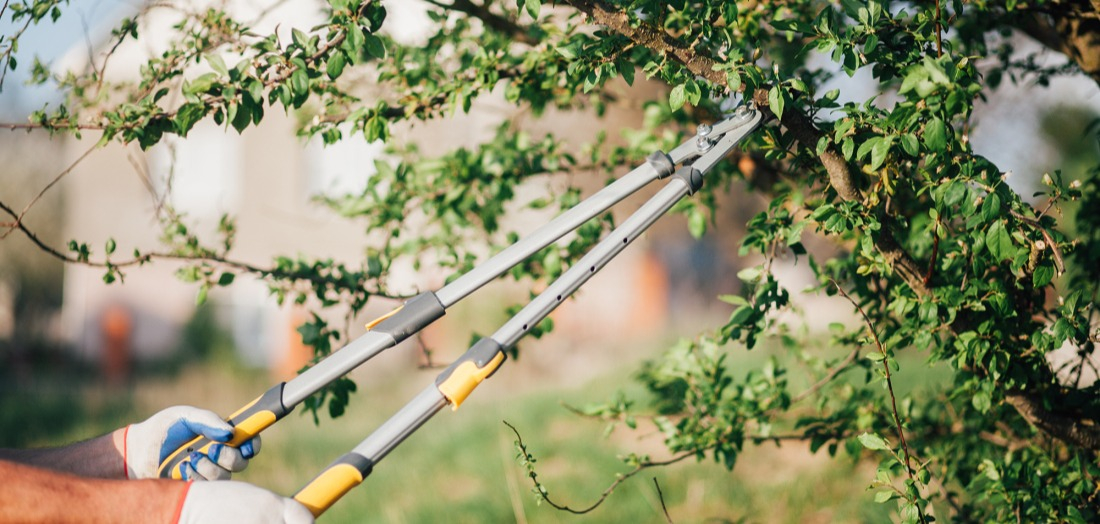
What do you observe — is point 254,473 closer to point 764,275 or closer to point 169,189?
point 169,189

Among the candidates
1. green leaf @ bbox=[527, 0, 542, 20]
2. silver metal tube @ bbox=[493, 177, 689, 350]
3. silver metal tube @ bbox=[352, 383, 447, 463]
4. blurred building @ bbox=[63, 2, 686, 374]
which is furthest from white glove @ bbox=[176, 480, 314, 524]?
blurred building @ bbox=[63, 2, 686, 374]

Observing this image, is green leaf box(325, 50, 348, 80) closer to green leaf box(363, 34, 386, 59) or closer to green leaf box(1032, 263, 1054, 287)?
green leaf box(363, 34, 386, 59)

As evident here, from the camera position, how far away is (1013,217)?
200 centimetres

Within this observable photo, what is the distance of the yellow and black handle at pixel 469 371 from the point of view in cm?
197

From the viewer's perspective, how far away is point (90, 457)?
234cm

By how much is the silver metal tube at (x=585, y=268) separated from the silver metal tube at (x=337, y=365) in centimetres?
A: 29

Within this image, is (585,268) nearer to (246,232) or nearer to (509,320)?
(509,320)

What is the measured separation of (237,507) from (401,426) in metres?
0.38

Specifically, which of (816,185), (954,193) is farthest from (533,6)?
(816,185)

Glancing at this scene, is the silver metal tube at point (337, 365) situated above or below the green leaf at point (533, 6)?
below

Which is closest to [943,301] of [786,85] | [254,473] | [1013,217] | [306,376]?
[1013,217]

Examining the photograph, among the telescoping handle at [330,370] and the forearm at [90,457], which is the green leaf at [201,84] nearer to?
the telescoping handle at [330,370]

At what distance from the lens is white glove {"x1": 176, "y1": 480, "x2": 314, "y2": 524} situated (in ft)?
5.64

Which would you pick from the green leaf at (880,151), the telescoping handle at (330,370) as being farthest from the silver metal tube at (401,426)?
the green leaf at (880,151)
